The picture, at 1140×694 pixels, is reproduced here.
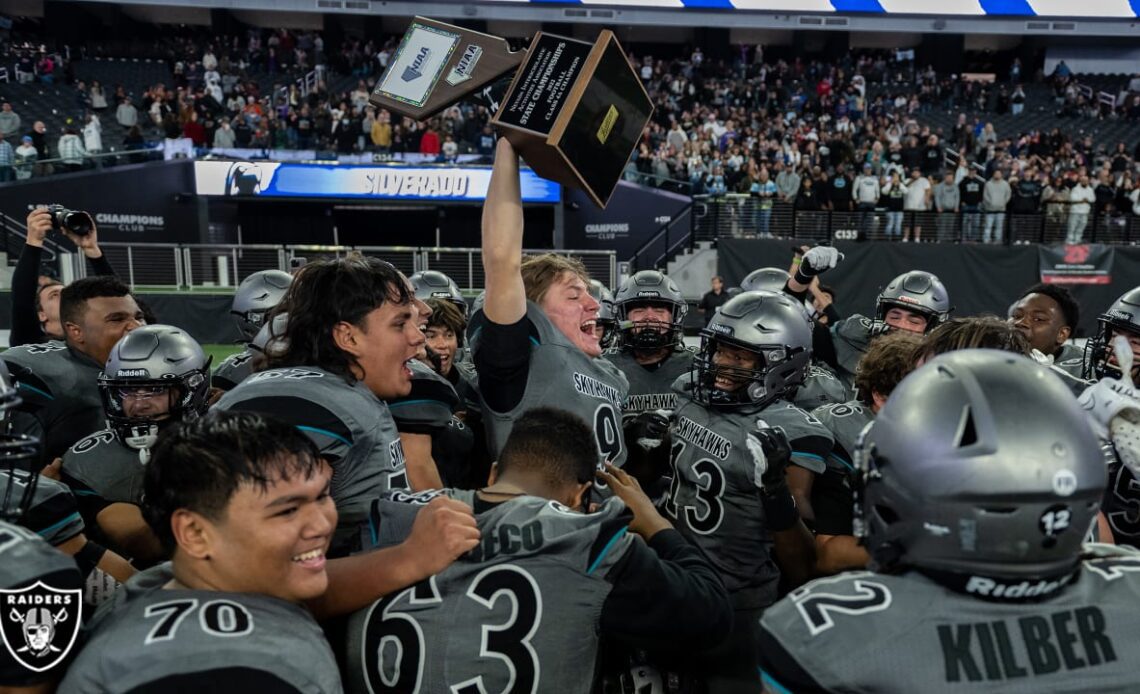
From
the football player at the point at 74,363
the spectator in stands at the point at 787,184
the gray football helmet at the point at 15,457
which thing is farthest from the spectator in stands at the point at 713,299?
the gray football helmet at the point at 15,457

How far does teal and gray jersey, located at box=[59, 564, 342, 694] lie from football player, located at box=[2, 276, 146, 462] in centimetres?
294

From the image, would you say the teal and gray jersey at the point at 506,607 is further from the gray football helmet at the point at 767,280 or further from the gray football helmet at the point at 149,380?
the gray football helmet at the point at 767,280

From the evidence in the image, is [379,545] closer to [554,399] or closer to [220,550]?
[220,550]

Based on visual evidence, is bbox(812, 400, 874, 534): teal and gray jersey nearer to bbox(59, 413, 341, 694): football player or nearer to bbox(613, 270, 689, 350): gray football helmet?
bbox(59, 413, 341, 694): football player

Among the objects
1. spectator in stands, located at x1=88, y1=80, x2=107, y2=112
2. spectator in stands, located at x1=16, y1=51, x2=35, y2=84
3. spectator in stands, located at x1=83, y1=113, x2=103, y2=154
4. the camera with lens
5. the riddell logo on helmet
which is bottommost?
the riddell logo on helmet

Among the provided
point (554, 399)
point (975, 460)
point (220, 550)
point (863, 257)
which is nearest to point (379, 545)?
point (220, 550)

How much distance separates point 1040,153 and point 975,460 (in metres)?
28.7

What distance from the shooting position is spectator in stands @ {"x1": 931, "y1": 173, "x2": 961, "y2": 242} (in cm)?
1827

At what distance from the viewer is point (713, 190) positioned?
2102cm

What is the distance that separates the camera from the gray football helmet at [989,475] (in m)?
1.66

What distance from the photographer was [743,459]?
343cm

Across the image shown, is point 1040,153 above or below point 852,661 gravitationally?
above

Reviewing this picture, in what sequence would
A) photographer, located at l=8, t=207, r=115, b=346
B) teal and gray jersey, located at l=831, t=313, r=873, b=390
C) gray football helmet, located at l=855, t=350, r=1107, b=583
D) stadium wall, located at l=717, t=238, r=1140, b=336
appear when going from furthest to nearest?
stadium wall, located at l=717, t=238, r=1140, b=336 < teal and gray jersey, located at l=831, t=313, r=873, b=390 < photographer, located at l=8, t=207, r=115, b=346 < gray football helmet, located at l=855, t=350, r=1107, b=583

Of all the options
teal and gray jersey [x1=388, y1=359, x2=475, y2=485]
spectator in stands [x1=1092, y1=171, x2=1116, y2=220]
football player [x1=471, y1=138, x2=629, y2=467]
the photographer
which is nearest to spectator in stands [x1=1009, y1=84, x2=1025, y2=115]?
spectator in stands [x1=1092, y1=171, x2=1116, y2=220]
